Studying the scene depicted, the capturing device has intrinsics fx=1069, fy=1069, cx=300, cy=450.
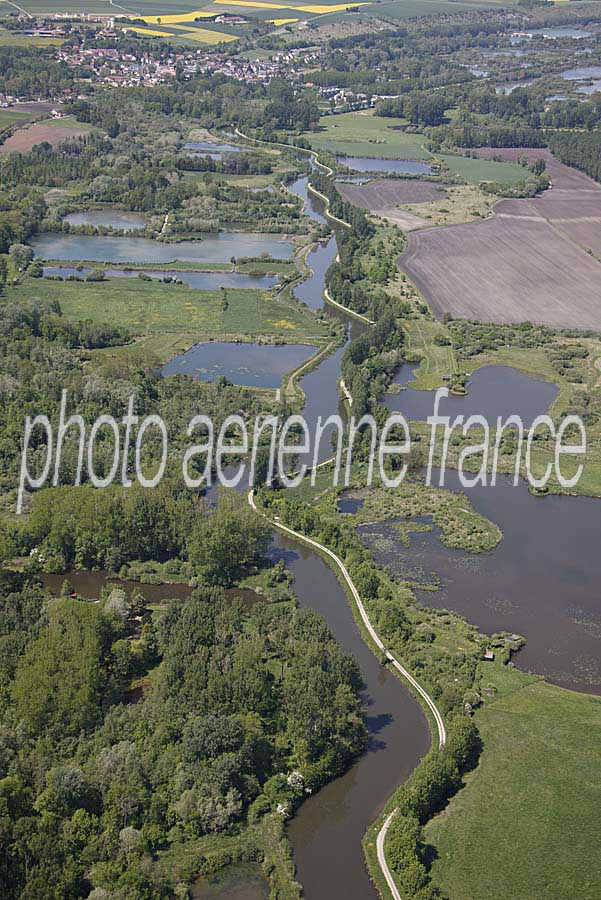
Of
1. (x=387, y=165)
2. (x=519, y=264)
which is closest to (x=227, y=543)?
(x=519, y=264)

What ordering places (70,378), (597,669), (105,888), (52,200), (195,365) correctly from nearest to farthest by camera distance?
(105,888) → (597,669) → (70,378) → (195,365) → (52,200)

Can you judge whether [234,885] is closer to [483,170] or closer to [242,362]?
[242,362]

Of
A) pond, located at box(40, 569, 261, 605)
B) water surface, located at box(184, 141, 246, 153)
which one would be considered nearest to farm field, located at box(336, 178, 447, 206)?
water surface, located at box(184, 141, 246, 153)

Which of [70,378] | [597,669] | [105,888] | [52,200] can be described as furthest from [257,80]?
[105,888]

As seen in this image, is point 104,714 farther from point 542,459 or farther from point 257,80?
point 257,80

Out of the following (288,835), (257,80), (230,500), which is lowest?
(288,835)

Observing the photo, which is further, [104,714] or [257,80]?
[257,80]
